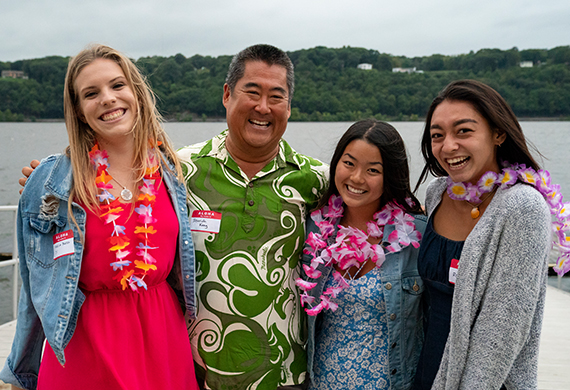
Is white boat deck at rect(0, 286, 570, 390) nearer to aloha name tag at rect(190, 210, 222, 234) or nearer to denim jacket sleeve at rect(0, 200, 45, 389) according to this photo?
denim jacket sleeve at rect(0, 200, 45, 389)

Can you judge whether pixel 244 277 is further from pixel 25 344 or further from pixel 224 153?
pixel 25 344

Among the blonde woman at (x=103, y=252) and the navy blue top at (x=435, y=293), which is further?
the navy blue top at (x=435, y=293)

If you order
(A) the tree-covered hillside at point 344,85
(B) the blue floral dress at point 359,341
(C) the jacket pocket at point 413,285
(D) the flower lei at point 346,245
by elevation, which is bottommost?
(B) the blue floral dress at point 359,341

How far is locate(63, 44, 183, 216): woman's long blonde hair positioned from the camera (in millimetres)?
1940

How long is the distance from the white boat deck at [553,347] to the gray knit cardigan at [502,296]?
262 cm

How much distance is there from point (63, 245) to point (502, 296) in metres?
1.68

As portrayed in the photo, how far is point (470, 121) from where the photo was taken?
1.92 m

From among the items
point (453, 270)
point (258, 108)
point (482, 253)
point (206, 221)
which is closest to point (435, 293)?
point (453, 270)

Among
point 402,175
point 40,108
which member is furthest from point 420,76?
point 402,175

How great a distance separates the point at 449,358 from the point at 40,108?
1193 centimetres

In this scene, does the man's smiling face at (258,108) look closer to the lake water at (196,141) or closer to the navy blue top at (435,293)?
the lake water at (196,141)

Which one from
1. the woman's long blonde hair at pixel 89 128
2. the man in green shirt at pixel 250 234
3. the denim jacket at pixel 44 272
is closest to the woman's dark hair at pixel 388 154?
the man in green shirt at pixel 250 234

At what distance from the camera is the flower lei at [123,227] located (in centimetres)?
190

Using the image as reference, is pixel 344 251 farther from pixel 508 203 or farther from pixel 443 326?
pixel 508 203
